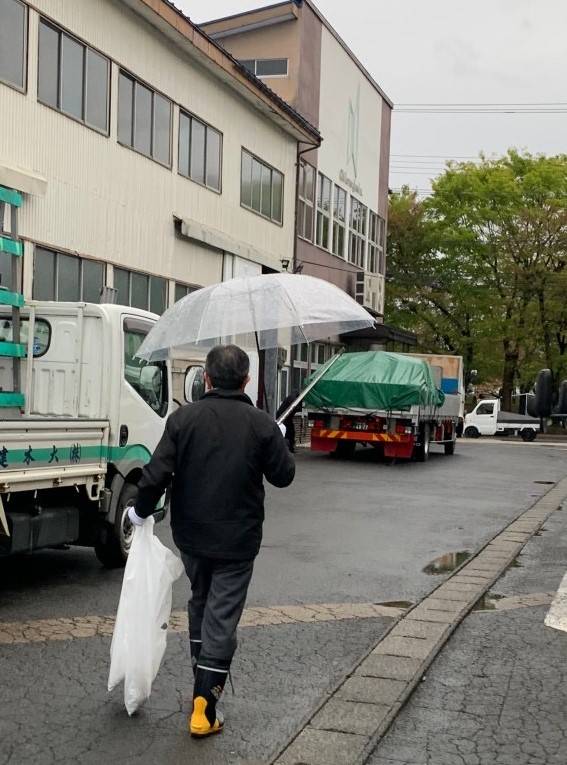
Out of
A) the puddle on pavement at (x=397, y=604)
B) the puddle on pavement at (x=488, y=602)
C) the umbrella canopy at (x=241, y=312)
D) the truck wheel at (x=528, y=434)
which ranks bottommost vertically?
the truck wheel at (x=528, y=434)

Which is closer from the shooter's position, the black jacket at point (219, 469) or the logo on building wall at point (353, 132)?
the black jacket at point (219, 469)

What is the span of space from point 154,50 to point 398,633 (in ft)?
51.3

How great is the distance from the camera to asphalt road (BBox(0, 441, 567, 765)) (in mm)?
4516

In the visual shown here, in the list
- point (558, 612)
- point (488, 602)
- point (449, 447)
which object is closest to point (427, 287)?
point (449, 447)

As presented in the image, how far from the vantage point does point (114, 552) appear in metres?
8.43

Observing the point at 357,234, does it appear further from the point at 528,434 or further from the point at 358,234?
the point at 528,434

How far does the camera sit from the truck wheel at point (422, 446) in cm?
2297

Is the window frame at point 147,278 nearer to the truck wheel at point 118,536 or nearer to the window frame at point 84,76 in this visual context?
the window frame at point 84,76

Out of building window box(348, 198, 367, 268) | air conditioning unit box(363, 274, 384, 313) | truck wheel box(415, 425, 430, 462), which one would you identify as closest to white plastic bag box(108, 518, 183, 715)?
truck wheel box(415, 425, 430, 462)

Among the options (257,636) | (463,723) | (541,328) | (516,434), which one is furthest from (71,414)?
(541,328)

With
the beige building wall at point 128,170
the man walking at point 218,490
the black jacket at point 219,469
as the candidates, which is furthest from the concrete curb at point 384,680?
the beige building wall at point 128,170

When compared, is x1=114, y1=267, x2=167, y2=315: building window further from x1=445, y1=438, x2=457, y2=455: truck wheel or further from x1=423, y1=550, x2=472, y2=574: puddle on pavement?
x1=423, y1=550, x2=472, y2=574: puddle on pavement

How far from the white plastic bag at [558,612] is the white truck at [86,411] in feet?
11.1

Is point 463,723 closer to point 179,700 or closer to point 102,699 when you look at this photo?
point 179,700
